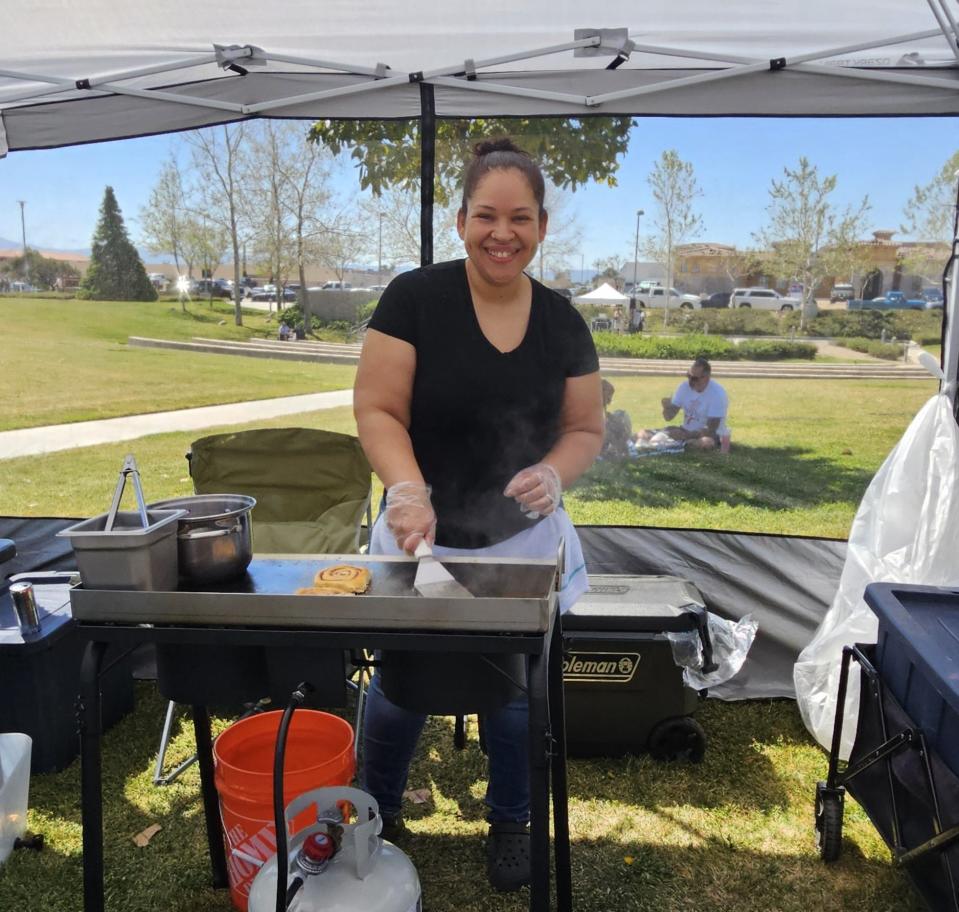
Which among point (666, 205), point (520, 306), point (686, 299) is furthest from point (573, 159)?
point (520, 306)

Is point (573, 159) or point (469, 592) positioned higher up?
point (573, 159)

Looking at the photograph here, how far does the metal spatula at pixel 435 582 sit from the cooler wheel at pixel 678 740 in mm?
1647

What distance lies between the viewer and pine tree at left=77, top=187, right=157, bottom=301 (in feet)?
12.5

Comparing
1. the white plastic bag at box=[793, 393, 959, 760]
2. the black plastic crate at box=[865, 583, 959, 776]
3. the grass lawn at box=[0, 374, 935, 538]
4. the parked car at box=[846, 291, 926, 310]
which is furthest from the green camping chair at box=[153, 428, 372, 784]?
the parked car at box=[846, 291, 926, 310]

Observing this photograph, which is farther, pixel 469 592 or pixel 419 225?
pixel 419 225

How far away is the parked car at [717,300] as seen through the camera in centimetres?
341

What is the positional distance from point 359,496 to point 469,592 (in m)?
1.96

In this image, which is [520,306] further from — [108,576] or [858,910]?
[858,910]

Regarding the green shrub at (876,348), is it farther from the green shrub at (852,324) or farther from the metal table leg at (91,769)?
the metal table leg at (91,769)

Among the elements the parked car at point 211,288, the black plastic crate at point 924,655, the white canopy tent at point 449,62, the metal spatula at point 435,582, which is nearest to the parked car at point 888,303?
the white canopy tent at point 449,62

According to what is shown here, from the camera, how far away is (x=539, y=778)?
1559 mm

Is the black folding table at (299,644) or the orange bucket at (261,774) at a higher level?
the black folding table at (299,644)

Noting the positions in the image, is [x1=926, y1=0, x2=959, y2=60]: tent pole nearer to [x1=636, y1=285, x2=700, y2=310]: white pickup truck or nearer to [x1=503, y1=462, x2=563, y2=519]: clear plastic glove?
[x1=636, y1=285, x2=700, y2=310]: white pickup truck

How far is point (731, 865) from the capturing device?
239 cm
